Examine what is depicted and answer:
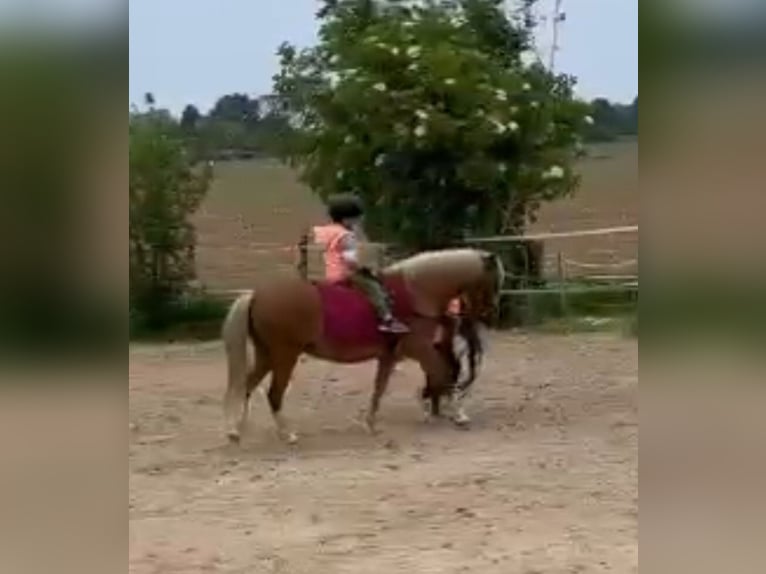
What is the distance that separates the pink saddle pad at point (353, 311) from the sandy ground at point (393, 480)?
296 mm

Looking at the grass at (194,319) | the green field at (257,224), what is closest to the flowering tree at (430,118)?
the green field at (257,224)

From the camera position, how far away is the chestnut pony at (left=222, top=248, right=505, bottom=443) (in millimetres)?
3350

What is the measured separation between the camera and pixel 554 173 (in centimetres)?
539

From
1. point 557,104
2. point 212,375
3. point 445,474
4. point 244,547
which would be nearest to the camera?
point 244,547

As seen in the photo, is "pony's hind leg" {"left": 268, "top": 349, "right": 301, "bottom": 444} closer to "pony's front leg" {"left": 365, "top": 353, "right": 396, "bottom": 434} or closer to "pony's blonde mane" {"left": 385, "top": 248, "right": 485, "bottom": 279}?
"pony's front leg" {"left": 365, "top": 353, "right": 396, "bottom": 434}

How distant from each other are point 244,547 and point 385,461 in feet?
2.77

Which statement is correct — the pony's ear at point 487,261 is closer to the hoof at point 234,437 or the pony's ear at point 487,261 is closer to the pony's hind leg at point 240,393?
the pony's hind leg at point 240,393

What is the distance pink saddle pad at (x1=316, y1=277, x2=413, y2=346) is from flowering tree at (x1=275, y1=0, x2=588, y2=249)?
1891 millimetres

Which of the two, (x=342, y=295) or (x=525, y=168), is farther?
(x=525, y=168)

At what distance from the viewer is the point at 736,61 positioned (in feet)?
2.51

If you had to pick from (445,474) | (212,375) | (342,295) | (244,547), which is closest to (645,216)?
(244,547)

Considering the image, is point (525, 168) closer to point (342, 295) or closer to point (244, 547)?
point (342, 295)

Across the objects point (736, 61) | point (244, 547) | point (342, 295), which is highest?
point (736, 61)

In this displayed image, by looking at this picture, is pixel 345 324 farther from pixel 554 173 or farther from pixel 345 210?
pixel 554 173
